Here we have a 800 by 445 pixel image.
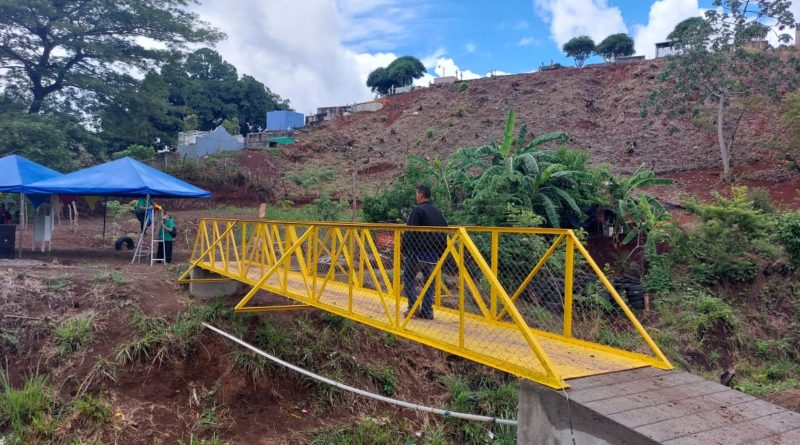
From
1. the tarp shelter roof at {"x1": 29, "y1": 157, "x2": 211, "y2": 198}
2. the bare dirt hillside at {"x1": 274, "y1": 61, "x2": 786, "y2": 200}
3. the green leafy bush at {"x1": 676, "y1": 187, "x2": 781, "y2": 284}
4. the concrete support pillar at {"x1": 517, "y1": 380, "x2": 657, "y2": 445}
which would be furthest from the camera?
the bare dirt hillside at {"x1": 274, "y1": 61, "x2": 786, "y2": 200}

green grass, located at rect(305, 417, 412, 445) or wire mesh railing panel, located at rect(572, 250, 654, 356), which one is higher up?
wire mesh railing panel, located at rect(572, 250, 654, 356)

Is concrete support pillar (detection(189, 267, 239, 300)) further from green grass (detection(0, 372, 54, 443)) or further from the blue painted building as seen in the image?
the blue painted building

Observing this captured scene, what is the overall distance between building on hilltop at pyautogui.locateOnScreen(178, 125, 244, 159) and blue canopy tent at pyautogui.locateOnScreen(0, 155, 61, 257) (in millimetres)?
15731

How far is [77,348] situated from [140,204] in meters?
4.68

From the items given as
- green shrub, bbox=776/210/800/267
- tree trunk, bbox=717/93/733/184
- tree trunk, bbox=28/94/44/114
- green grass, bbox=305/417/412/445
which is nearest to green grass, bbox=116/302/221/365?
green grass, bbox=305/417/412/445

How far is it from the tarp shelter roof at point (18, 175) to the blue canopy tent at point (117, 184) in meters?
0.20

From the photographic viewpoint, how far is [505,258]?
9.50 meters

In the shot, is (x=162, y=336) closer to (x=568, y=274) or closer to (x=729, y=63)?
(x=568, y=274)

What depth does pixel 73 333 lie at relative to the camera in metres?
7.46

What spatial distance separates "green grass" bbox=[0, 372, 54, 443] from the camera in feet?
20.4

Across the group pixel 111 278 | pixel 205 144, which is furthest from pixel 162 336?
pixel 205 144

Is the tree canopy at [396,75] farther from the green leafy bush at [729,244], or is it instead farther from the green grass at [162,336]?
the green grass at [162,336]

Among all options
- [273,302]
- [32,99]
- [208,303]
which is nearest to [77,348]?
[208,303]

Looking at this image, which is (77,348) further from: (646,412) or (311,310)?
(646,412)
